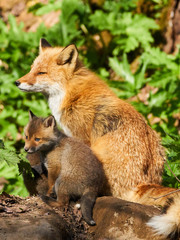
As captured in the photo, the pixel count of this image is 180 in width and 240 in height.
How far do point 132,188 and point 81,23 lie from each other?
780cm

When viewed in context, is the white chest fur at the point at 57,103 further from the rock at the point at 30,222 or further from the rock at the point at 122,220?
the rock at the point at 122,220

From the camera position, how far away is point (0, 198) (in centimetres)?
480

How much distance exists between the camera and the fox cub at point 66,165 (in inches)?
183

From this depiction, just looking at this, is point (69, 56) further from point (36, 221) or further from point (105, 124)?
point (36, 221)

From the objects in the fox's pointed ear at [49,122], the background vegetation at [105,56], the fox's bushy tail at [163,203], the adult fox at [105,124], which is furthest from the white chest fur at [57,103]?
the background vegetation at [105,56]

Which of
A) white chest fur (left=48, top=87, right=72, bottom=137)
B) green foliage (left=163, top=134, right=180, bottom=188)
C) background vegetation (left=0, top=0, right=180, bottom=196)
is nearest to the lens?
green foliage (left=163, top=134, right=180, bottom=188)

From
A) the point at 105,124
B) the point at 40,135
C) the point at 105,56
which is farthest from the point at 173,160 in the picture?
the point at 105,56

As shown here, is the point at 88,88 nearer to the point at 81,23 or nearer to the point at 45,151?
the point at 45,151

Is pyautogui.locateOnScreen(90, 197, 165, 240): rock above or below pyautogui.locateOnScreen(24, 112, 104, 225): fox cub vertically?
below

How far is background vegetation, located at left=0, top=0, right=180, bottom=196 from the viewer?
8.76 m

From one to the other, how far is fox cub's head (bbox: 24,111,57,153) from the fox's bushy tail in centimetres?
137

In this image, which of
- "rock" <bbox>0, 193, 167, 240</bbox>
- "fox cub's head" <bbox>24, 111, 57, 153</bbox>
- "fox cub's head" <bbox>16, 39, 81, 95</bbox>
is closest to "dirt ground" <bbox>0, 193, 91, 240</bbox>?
"rock" <bbox>0, 193, 167, 240</bbox>

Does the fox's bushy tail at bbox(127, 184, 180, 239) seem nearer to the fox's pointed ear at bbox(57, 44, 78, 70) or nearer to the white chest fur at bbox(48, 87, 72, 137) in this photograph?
the white chest fur at bbox(48, 87, 72, 137)

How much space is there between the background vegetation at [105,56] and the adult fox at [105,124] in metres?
2.54
